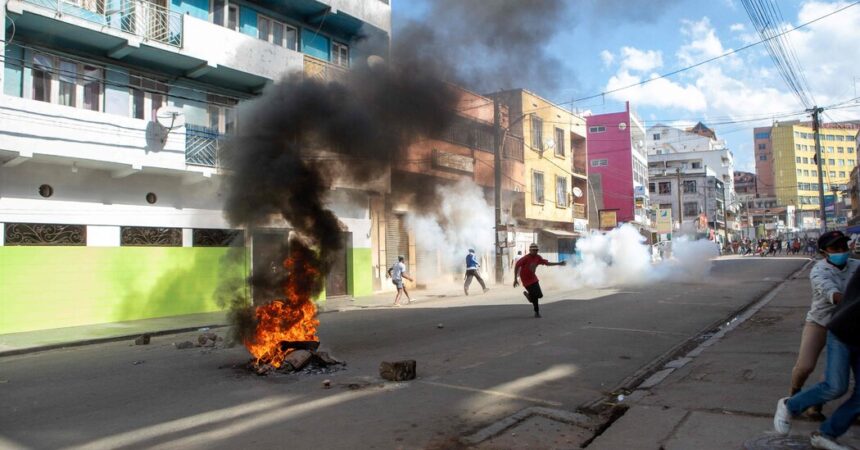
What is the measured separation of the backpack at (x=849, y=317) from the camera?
3398 mm

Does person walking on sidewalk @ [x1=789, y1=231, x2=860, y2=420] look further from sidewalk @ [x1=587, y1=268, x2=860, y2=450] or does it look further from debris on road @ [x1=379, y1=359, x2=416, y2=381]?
debris on road @ [x1=379, y1=359, x2=416, y2=381]

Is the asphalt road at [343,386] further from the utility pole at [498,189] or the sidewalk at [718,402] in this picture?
the utility pole at [498,189]

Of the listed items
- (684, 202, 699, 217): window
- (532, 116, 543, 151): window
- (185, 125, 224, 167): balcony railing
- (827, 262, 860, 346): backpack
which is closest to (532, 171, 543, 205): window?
(532, 116, 543, 151): window

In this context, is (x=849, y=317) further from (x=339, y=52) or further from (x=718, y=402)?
(x=339, y=52)

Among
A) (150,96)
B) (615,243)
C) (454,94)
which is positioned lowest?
(615,243)

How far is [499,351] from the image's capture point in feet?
24.3

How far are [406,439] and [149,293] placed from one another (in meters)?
11.8

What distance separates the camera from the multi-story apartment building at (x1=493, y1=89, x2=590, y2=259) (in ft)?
90.5

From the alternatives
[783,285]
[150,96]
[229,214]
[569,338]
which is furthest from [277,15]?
[783,285]

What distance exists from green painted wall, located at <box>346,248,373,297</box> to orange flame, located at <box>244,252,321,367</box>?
11.2 meters

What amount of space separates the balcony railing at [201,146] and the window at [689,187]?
61.4 metres

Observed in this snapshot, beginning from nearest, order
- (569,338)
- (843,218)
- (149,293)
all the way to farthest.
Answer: (569,338) → (149,293) → (843,218)

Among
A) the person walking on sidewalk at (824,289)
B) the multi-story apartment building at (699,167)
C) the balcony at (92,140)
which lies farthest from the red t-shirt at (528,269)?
the multi-story apartment building at (699,167)

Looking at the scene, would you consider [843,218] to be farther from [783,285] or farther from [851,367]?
[851,367]
